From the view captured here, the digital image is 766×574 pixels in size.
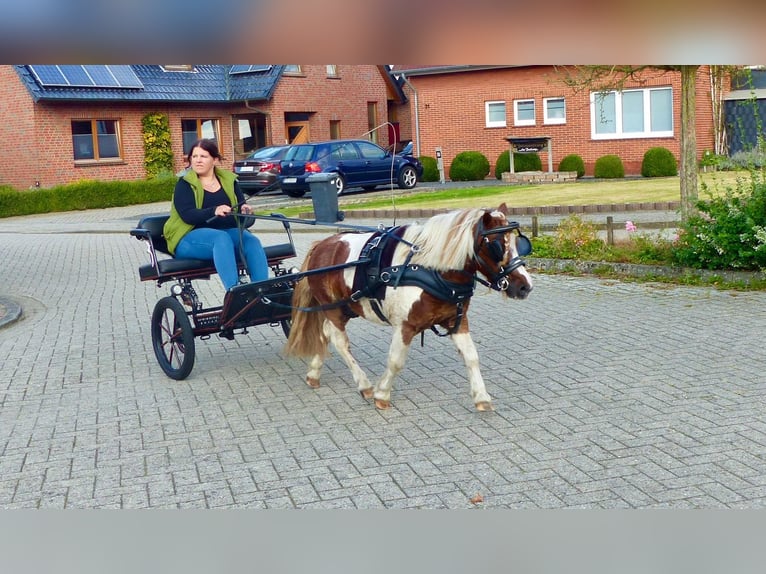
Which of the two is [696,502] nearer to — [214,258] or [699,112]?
[214,258]

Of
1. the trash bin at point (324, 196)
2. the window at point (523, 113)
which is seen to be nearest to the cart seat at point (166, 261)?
the trash bin at point (324, 196)

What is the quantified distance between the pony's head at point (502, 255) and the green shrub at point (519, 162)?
90.9ft

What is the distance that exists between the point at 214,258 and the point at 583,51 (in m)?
6.70

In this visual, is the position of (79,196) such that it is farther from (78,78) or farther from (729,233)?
(729,233)

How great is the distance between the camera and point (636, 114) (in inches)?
1257

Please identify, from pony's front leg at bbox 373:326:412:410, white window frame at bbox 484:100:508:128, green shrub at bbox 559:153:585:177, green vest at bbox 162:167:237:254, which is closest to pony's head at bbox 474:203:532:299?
pony's front leg at bbox 373:326:412:410

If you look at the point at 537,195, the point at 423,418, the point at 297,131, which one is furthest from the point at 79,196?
the point at 423,418

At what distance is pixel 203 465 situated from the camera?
18.3 feet

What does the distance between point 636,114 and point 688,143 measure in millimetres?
19361

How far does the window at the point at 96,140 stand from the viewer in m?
35.8

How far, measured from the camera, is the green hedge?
30281mm

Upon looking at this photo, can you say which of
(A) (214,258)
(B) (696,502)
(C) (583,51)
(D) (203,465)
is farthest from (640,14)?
(A) (214,258)

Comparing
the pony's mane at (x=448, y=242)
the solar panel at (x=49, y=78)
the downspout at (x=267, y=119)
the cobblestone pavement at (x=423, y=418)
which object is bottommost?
the cobblestone pavement at (x=423, y=418)

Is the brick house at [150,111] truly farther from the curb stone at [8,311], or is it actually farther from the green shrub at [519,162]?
the curb stone at [8,311]
